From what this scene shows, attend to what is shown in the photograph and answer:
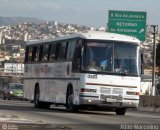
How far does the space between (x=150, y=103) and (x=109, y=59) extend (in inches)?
516

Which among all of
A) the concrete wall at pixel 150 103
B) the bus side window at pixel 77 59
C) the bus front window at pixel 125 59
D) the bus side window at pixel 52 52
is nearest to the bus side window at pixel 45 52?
the bus side window at pixel 52 52

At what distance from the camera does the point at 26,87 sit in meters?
36.6

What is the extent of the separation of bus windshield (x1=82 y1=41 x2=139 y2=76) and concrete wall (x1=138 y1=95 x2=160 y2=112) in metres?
11.4

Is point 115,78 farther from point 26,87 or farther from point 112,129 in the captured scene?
point 26,87

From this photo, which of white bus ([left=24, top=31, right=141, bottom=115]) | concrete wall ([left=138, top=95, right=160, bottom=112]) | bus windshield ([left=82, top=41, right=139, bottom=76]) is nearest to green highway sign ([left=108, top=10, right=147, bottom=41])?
concrete wall ([left=138, top=95, right=160, bottom=112])

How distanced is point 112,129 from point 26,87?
18.7 meters

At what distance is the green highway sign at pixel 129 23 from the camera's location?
1826 inches

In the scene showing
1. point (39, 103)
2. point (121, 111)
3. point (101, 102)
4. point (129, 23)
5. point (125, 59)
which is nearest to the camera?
point (101, 102)

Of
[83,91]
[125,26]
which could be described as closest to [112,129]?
[83,91]

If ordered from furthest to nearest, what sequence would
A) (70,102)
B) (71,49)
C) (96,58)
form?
(71,49) → (70,102) → (96,58)

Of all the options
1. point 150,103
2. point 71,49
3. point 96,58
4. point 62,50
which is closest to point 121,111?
point 96,58

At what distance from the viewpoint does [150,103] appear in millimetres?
39125

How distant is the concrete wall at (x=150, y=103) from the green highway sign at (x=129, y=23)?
7.75 meters

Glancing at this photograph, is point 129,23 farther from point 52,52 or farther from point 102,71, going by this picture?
point 102,71
